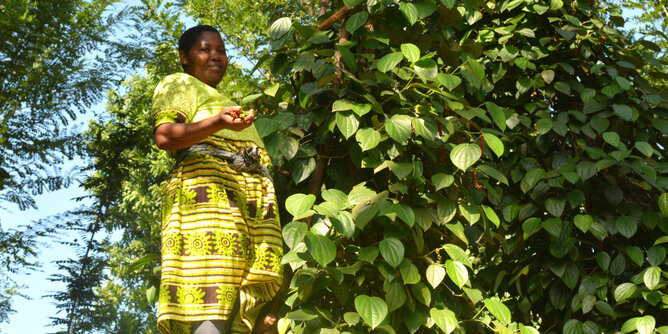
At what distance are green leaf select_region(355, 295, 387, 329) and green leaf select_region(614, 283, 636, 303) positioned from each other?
1105 mm

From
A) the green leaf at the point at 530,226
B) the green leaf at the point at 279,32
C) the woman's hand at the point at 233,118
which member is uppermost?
the green leaf at the point at 279,32

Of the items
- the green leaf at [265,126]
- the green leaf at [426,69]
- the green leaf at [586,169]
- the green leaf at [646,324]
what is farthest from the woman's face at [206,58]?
the green leaf at [646,324]

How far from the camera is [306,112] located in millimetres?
1742

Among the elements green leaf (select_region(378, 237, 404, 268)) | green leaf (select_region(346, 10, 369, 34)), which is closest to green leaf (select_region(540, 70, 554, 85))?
green leaf (select_region(346, 10, 369, 34))

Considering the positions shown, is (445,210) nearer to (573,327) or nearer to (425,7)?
(425,7)

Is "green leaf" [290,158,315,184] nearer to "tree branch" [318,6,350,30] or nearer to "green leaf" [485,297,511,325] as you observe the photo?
"tree branch" [318,6,350,30]

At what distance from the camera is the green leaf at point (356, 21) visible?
1.68 m

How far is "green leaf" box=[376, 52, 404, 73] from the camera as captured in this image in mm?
1592

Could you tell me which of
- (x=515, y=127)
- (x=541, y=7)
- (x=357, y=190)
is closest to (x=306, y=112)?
(x=357, y=190)

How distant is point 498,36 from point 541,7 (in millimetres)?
196

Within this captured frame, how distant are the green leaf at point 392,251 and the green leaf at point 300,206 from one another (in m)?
0.21

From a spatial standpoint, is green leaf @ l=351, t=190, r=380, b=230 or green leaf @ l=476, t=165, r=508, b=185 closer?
green leaf @ l=351, t=190, r=380, b=230

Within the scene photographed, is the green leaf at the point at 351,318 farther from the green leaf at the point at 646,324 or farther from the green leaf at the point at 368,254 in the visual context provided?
the green leaf at the point at 646,324

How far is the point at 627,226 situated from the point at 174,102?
1.61 m
